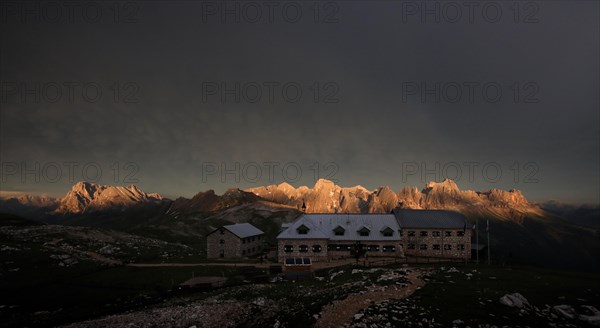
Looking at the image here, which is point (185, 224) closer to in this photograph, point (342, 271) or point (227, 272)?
point (227, 272)

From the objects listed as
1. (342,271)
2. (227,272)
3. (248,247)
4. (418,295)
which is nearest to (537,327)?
(418,295)

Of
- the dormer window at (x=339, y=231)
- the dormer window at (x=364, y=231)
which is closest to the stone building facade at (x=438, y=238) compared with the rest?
the dormer window at (x=364, y=231)

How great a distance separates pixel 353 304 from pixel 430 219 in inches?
2088

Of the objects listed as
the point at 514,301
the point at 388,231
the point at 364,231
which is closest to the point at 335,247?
the point at 364,231

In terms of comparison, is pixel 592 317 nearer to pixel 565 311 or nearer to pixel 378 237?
pixel 565 311

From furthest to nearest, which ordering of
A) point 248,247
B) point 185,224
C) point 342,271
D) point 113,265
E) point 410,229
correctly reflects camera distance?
point 185,224 → point 248,247 → point 410,229 → point 113,265 → point 342,271

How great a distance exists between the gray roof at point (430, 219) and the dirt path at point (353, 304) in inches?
1456

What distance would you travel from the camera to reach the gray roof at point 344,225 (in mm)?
70812

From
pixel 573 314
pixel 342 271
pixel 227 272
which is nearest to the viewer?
pixel 573 314

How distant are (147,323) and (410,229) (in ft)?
195

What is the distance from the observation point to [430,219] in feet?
252

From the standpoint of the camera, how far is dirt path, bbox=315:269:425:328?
87.1 feet

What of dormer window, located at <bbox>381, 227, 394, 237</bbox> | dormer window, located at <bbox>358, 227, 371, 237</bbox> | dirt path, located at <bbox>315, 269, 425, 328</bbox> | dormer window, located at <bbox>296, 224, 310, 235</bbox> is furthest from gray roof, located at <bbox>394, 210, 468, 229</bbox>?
dirt path, located at <bbox>315, 269, 425, 328</bbox>

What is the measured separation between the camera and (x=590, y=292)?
36.9m
